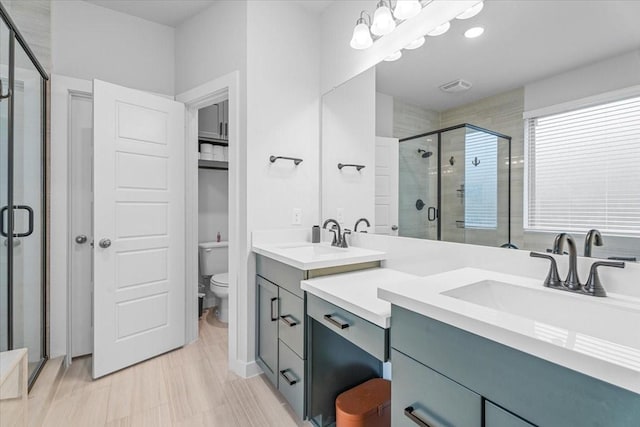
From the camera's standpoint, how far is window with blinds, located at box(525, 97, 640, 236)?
0.97m

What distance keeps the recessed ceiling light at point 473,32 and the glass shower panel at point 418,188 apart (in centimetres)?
45

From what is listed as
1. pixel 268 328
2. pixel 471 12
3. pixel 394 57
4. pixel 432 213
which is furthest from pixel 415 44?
pixel 268 328

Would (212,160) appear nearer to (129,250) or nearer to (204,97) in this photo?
(204,97)

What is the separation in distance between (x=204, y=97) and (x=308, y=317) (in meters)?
1.84

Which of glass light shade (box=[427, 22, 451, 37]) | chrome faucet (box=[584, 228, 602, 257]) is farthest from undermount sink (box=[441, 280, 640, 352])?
glass light shade (box=[427, 22, 451, 37])

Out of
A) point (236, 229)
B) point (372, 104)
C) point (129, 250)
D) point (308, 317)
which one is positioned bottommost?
point (308, 317)

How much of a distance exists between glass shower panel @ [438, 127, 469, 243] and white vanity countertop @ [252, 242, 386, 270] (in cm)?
45

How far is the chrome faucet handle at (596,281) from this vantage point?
37.2 inches

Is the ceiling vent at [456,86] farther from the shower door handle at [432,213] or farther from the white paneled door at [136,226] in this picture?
the white paneled door at [136,226]

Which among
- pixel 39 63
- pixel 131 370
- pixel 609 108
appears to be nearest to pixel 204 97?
pixel 39 63

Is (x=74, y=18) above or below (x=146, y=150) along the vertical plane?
above

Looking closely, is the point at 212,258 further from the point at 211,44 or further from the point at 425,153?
the point at 425,153

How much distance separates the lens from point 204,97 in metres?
2.38

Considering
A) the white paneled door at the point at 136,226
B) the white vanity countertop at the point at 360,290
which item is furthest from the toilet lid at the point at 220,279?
the white vanity countertop at the point at 360,290
